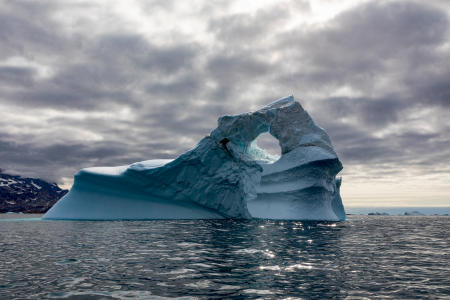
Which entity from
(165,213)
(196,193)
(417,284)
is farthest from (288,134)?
(417,284)

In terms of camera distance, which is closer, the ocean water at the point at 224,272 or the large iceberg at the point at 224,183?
the ocean water at the point at 224,272

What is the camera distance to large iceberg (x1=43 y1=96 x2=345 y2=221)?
2564cm

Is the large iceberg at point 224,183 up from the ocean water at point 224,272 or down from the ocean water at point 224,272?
up

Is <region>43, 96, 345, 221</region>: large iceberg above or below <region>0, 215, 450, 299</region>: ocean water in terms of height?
above

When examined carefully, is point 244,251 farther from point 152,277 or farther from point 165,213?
point 165,213

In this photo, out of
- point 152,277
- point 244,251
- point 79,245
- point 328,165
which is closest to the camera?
point 152,277

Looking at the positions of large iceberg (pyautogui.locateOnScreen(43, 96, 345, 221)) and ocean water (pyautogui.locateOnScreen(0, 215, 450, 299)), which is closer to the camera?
ocean water (pyautogui.locateOnScreen(0, 215, 450, 299))

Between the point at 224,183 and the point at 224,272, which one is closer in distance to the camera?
the point at 224,272

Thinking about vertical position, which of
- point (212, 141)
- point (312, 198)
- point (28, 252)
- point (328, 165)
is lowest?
point (28, 252)

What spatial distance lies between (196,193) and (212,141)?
14.1 feet

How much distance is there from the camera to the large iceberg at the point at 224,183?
84.1 feet

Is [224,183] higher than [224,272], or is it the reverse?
[224,183]

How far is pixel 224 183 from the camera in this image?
86.2 feet

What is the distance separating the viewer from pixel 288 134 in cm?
2630
